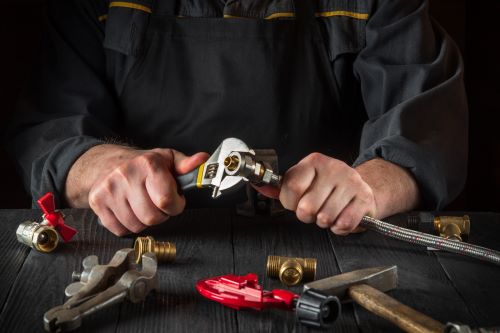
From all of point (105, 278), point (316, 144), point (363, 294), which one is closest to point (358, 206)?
point (363, 294)

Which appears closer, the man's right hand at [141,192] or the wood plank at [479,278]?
the wood plank at [479,278]

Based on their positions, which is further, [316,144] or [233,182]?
[316,144]

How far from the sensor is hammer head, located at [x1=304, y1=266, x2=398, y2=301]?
97 centimetres

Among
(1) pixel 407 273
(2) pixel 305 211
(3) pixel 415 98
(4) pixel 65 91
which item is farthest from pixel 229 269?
(4) pixel 65 91

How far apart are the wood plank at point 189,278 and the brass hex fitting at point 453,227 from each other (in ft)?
1.21

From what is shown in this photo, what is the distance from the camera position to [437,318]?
962 millimetres

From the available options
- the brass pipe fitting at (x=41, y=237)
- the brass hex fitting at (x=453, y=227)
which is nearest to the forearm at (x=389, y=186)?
the brass hex fitting at (x=453, y=227)

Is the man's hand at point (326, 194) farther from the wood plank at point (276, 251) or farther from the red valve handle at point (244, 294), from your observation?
the red valve handle at point (244, 294)

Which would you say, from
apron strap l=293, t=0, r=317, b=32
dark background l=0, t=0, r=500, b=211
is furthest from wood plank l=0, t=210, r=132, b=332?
dark background l=0, t=0, r=500, b=211

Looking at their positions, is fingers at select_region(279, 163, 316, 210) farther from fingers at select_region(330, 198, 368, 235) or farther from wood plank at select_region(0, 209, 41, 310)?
wood plank at select_region(0, 209, 41, 310)

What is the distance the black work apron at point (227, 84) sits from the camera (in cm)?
167

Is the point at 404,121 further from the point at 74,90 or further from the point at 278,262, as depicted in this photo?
the point at 74,90

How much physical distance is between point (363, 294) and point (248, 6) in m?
0.92

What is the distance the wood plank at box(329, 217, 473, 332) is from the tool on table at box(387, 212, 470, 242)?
53 mm
